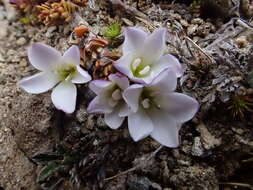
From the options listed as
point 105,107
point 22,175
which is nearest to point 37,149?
point 22,175

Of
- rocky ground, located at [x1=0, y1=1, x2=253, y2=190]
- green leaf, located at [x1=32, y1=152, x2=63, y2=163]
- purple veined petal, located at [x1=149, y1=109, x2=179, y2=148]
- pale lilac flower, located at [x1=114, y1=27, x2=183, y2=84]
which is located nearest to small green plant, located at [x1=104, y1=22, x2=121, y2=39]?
rocky ground, located at [x1=0, y1=1, x2=253, y2=190]

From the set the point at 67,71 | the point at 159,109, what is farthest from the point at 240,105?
the point at 67,71

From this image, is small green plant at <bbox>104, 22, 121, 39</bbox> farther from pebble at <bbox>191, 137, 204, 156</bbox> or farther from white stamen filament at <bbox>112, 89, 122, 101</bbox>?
pebble at <bbox>191, 137, 204, 156</bbox>

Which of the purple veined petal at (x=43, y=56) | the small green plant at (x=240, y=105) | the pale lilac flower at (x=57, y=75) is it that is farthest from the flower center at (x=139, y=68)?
the small green plant at (x=240, y=105)

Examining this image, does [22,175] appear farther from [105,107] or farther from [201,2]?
[201,2]

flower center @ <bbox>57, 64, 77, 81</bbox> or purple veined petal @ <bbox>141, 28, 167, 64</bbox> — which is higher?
purple veined petal @ <bbox>141, 28, 167, 64</bbox>

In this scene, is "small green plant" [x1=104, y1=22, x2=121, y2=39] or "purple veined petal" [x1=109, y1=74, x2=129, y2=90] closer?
"purple veined petal" [x1=109, y1=74, x2=129, y2=90]

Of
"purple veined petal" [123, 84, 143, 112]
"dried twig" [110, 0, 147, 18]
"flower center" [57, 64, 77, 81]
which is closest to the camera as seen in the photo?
"purple veined petal" [123, 84, 143, 112]
